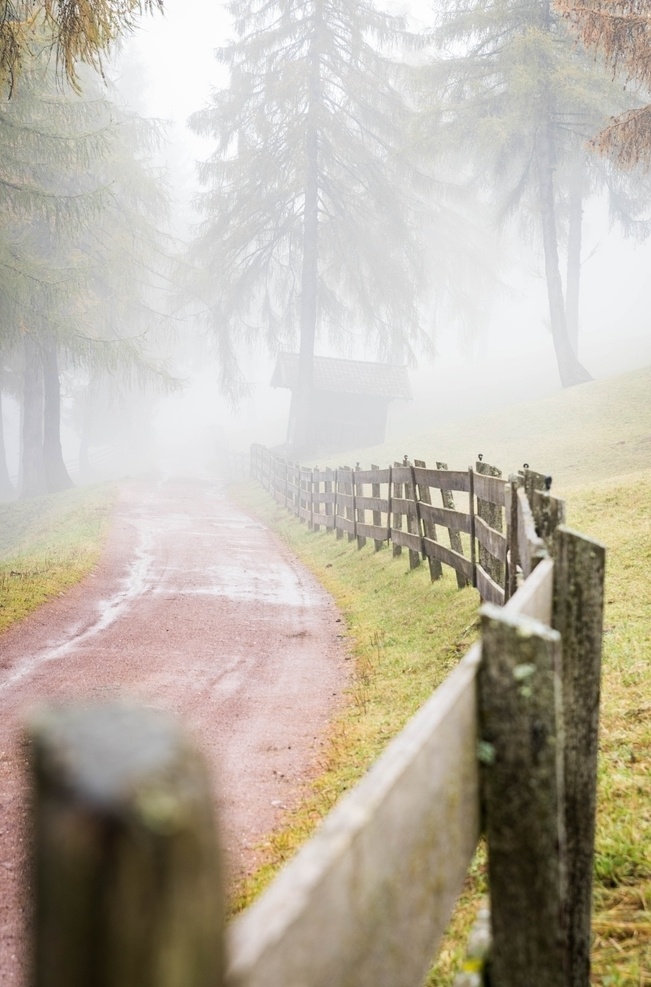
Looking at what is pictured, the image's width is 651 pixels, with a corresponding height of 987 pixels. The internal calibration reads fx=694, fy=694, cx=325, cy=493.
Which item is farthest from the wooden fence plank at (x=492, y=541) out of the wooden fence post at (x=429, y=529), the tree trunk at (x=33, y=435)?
the tree trunk at (x=33, y=435)

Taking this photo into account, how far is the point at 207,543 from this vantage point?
530 inches

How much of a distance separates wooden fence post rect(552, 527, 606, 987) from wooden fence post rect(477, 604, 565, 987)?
513 mm

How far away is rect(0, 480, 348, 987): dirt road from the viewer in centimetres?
378

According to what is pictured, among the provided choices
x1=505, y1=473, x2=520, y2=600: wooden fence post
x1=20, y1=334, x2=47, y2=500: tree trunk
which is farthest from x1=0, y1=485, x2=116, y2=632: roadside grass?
x1=505, y1=473, x2=520, y2=600: wooden fence post

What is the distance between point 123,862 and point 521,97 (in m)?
26.9

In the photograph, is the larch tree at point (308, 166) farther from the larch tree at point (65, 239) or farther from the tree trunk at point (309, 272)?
the larch tree at point (65, 239)

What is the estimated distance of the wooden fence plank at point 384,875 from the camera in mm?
810

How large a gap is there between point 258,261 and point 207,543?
18.3 metres

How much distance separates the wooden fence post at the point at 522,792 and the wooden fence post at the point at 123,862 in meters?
0.80

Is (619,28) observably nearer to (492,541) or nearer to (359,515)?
(359,515)

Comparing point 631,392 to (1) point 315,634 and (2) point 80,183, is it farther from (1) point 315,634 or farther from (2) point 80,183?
(2) point 80,183

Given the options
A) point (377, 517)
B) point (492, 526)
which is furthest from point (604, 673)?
point (377, 517)

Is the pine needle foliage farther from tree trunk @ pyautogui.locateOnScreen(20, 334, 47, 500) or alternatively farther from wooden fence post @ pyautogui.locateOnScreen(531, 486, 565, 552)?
wooden fence post @ pyautogui.locateOnScreen(531, 486, 565, 552)

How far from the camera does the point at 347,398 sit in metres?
34.5
